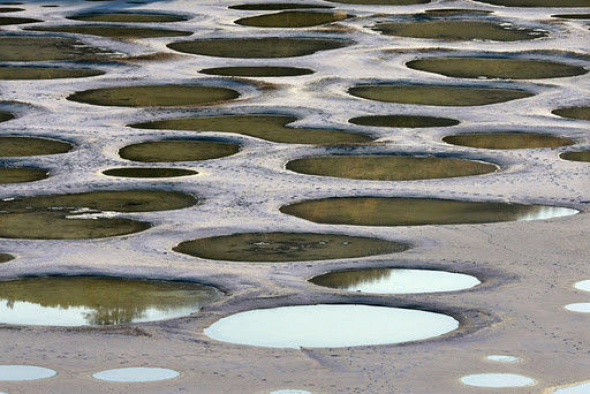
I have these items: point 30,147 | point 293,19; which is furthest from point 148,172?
point 293,19

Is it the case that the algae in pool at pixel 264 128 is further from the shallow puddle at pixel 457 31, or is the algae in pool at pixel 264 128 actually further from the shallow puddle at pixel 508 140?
the shallow puddle at pixel 457 31

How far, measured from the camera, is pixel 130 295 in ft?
28.7

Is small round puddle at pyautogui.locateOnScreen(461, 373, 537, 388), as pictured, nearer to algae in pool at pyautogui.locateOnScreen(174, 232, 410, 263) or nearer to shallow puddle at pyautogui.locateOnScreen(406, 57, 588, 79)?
algae in pool at pyautogui.locateOnScreen(174, 232, 410, 263)

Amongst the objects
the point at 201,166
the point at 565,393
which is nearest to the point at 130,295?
the point at 565,393

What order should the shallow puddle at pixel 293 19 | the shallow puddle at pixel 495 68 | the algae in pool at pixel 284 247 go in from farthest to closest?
the shallow puddle at pixel 293 19, the shallow puddle at pixel 495 68, the algae in pool at pixel 284 247

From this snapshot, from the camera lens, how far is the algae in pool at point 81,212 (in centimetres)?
1034

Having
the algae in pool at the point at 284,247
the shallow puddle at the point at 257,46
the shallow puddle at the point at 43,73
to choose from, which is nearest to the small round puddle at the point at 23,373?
the algae in pool at the point at 284,247

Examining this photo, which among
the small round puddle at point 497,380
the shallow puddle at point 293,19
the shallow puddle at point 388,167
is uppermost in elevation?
the small round puddle at point 497,380

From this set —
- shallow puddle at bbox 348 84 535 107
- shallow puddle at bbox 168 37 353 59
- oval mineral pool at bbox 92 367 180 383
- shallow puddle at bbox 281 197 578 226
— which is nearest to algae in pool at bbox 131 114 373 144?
shallow puddle at bbox 348 84 535 107

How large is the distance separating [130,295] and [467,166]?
14.8ft

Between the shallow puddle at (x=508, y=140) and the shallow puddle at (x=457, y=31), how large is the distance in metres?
7.74

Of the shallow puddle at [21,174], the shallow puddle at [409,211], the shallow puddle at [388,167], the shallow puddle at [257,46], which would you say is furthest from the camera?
the shallow puddle at [257,46]

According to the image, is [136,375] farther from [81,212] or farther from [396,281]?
[81,212]

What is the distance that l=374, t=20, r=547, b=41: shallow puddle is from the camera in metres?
22.1
